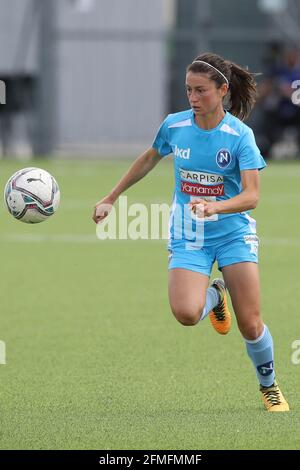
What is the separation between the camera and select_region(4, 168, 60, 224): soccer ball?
8438 mm

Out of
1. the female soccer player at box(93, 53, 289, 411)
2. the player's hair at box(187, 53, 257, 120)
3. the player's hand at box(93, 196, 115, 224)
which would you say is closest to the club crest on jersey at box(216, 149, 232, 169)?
the female soccer player at box(93, 53, 289, 411)

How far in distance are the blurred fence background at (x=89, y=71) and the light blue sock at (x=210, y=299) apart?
850 inches

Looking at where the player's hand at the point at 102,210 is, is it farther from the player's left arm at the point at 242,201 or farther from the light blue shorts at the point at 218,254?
the player's left arm at the point at 242,201

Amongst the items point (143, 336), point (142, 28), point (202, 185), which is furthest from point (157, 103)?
point (202, 185)

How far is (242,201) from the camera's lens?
299 inches

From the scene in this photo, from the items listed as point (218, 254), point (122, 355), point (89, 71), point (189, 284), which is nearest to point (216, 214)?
point (218, 254)

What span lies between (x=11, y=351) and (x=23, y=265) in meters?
4.82

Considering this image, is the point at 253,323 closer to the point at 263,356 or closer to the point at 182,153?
the point at 263,356

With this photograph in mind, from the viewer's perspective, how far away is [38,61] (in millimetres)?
30750

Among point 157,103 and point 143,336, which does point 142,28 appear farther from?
point 143,336

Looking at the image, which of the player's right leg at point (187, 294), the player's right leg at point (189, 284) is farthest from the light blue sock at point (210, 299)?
the player's right leg at point (187, 294)

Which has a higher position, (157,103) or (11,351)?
(157,103)
